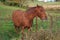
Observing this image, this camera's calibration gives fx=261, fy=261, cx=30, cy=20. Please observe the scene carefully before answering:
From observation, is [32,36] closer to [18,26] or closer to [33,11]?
[33,11]

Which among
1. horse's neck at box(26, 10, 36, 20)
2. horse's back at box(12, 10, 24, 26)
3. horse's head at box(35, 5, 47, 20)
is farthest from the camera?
horse's back at box(12, 10, 24, 26)

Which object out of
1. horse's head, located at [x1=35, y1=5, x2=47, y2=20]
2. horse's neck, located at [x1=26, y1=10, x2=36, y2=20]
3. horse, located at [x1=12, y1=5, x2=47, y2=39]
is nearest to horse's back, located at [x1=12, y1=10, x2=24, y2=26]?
horse, located at [x1=12, y1=5, x2=47, y2=39]

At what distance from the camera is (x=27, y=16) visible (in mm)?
9633

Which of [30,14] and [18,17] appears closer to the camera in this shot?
[30,14]

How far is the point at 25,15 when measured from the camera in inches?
379

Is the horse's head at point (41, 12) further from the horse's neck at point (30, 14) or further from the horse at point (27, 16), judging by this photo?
the horse's neck at point (30, 14)

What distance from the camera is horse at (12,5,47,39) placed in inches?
353

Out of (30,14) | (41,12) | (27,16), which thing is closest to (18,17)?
(27,16)

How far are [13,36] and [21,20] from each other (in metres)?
0.68

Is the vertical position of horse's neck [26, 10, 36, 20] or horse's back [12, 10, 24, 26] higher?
horse's neck [26, 10, 36, 20]

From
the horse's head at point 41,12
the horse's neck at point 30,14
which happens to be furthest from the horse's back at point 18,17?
the horse's head at point 41,12

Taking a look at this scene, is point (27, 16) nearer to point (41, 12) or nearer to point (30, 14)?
point (30, 14)

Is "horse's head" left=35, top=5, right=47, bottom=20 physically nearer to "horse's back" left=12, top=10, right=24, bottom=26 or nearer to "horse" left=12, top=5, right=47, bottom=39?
"horse" left=12, top=5, right=47, bottom=39

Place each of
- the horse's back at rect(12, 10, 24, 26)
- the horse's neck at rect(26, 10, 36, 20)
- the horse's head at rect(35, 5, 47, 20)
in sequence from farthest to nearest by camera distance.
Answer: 1. the horse's back at rect(12, 10, 24, 26)
2. the horse's neck at rect(26, 10, 36, 20)
3. the horse's head at rect(35, 5, 47, 20)
